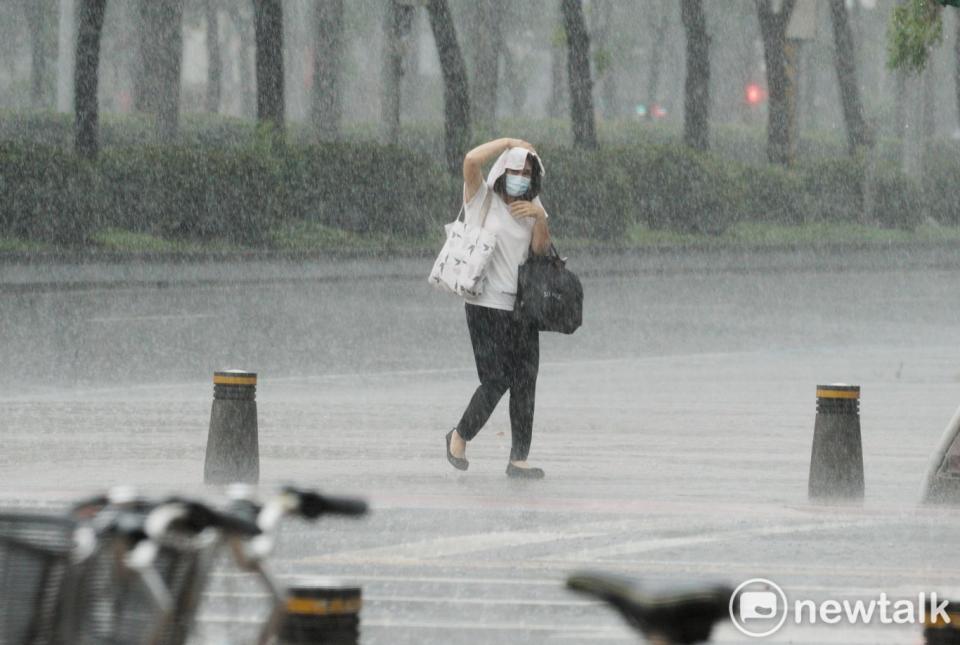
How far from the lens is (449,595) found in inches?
348

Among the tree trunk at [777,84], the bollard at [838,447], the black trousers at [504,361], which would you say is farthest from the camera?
the tree trunk at [777,84]

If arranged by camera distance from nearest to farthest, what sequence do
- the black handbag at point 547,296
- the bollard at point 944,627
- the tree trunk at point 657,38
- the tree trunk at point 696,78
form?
the bollard at point 944,627, the black handbag at point 547,296, the tree trunk at point 696,78, the tree trunk at point 657,38

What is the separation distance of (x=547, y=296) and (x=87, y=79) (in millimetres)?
25590

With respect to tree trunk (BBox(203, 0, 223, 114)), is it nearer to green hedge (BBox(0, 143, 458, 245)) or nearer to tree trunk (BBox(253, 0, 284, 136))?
tree trunk (BBox(253, 0, 284, 136))

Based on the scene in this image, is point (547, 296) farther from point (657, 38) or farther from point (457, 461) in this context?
point (657, 38)

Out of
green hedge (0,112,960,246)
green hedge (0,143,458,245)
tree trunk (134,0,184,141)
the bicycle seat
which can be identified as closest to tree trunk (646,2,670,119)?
tree trunk (134,0,184,141)

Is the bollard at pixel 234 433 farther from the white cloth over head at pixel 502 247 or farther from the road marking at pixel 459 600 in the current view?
the road marking at pixel 459 600

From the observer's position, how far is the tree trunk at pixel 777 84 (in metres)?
49.2

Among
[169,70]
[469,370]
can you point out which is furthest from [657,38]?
[469,370]

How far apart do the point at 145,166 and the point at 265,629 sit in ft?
98.4

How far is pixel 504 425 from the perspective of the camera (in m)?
17.2

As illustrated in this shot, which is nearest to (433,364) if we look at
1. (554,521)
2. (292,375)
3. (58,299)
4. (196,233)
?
(292,375)

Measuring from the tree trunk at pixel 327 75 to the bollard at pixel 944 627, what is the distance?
113 ft

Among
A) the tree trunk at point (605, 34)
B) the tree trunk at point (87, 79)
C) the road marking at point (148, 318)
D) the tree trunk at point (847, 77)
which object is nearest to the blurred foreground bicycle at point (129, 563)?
the road marking at point (148, 318)
